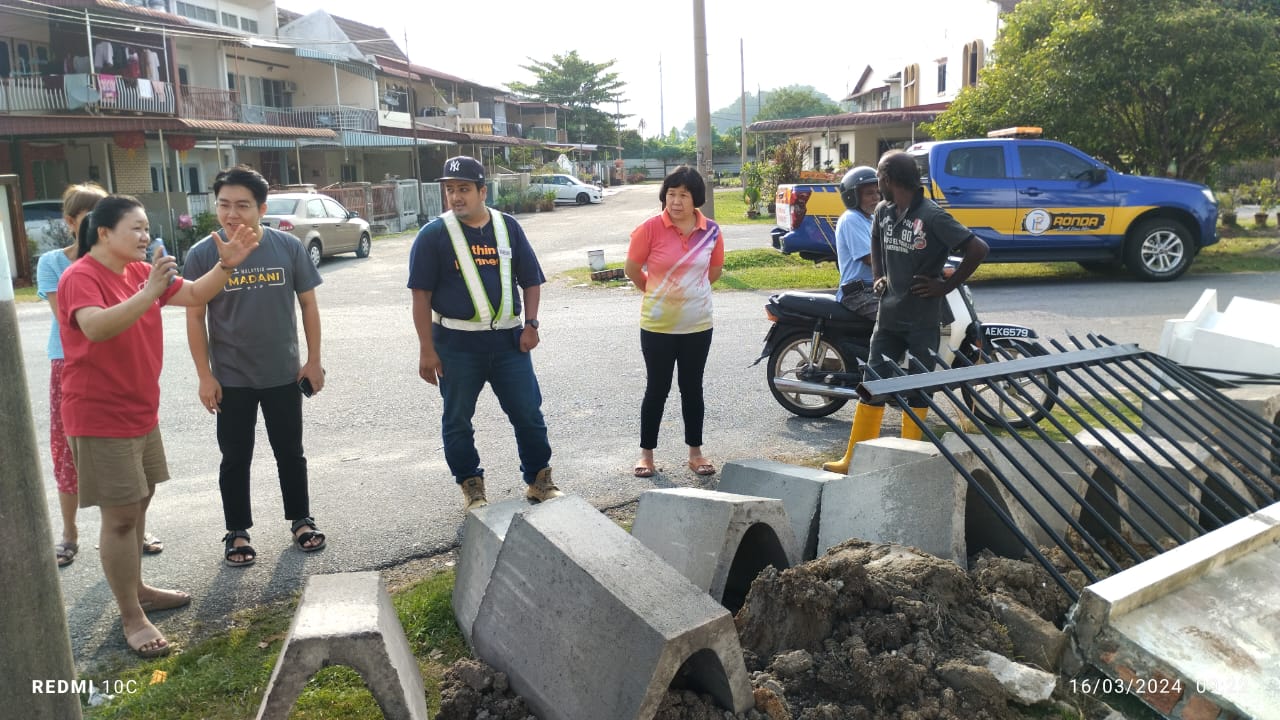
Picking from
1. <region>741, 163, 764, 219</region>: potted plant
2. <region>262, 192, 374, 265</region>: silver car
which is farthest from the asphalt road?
<region>741, 163, 764, 219</region>: potted plant

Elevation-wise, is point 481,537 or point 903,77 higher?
point 903,77

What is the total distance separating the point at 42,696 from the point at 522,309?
3.14m

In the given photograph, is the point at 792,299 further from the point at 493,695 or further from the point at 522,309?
the point at 493,695

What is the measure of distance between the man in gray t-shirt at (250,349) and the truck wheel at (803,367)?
10.9 feet

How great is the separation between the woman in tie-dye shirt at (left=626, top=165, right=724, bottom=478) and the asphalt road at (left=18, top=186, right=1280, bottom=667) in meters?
0.61

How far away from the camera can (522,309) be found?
5023 mm

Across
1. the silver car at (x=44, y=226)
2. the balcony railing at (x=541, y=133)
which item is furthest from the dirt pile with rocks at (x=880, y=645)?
the balcony railing at (x=541, y=133)

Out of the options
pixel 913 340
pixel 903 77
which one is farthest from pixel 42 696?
pixel 903 77

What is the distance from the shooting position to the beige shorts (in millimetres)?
3611

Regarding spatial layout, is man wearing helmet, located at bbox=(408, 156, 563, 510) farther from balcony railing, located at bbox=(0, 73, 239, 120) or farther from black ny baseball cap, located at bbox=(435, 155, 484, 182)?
balcony railing, located at bbox=(0, 73, 239, 120)

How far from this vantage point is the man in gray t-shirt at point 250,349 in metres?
4.23

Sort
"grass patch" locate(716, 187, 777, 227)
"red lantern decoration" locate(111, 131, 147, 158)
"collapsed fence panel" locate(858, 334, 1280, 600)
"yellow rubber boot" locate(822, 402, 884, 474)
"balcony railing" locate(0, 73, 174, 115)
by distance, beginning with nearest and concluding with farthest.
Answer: "collapsed fence panel" locate(858, 334, 1280, 600), "yellow rubber boot" locate(822, 402, 884, 474), "red lantern decoration" locate(111, 131, 147, 158), "balcony railing" locate(0, 73, 174, 115), "grass patch" locate(716, 187, 777, 227)

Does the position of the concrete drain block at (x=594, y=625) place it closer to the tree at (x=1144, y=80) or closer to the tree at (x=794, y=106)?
the tree at (x=1144, y=80)

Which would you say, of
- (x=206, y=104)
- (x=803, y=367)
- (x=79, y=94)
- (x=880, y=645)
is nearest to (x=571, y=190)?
(x=206, y=104)
